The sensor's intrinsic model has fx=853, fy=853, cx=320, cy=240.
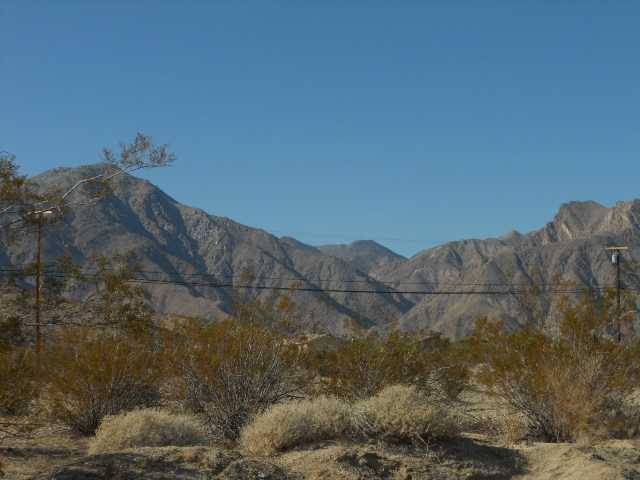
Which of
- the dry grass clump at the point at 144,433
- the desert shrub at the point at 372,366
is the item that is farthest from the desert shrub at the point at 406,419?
the desert shrub at the point at 372,366

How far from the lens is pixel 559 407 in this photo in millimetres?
16359

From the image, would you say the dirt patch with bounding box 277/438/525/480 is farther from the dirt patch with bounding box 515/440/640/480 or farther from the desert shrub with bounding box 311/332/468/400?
the desert shrub with bounding box 311/332/468/400

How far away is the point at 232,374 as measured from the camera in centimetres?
1631

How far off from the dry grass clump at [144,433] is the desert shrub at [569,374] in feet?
21.9

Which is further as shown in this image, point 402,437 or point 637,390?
point 637,390

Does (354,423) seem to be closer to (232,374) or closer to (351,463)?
(351,463)

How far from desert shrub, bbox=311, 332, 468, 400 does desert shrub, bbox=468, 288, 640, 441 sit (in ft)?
6.77

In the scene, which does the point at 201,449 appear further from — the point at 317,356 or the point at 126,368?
the point at 317,356

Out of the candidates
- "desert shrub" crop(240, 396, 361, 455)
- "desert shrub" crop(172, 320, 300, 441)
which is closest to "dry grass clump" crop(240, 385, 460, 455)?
"desert shrub" crop(240, 396, 361, 455)

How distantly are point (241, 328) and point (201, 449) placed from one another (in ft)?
15.3

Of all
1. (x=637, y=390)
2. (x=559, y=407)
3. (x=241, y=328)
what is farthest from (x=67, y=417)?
(x=637, y=390)

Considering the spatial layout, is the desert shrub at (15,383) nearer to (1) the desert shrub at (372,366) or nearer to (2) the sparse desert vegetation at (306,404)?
(2) the sparse desert vegetation at (306,404)

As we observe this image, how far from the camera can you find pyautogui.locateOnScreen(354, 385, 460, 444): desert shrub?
13.5 meters

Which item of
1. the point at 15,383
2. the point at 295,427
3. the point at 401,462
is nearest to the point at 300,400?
the point at 295,427
